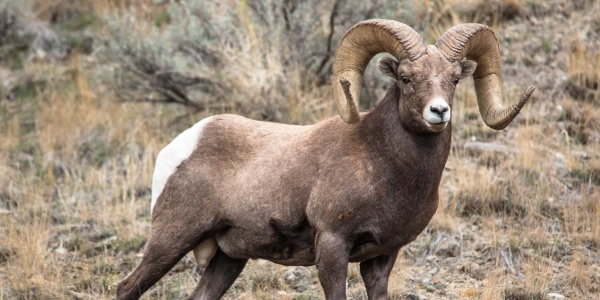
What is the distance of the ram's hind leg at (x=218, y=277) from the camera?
19.5ft

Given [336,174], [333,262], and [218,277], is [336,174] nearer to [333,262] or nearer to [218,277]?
[333,262]

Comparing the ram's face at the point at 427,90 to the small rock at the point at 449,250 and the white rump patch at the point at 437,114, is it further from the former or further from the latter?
the small rock at the point at 449,250

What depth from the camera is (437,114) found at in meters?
4.77

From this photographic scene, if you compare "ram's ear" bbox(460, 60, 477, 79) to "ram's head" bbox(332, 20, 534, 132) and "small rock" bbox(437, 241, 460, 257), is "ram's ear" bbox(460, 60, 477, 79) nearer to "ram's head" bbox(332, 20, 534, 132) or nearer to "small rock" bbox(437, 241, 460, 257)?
"ram's head" bbox(332, 20, 534, 132)

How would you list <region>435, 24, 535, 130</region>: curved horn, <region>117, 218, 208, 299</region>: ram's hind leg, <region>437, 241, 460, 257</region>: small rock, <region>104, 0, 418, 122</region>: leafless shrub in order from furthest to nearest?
1. <region>104, 0, 418, 122</region>: leafless shrub
2. <region>437, 241, 460, 257</region>: small rock
3. <region>117, 218, 208, 299</region>: ram's hind leg
4. <region>435, 24, 535, 130</region>: curved horn

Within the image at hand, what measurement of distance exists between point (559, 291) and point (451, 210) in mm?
1533

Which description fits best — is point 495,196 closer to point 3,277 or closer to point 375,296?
point 375,296

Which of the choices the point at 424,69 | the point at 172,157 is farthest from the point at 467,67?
the point at 172,157

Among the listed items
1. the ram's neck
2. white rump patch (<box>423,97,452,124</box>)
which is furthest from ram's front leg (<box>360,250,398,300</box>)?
white rump patch (<box>423,97,452,124</box>)

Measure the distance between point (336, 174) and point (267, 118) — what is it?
14.3 feet

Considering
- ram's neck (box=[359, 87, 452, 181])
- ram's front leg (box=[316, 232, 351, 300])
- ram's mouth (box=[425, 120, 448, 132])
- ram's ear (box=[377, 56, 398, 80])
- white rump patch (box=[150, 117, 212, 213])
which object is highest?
ram's ear (box=[377, 56, 398, 80])

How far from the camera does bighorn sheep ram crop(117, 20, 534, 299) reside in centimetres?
504

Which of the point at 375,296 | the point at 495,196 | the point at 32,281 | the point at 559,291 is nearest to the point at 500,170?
the point at 495,196

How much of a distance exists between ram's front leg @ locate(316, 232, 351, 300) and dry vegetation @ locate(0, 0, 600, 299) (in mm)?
A: 1562
